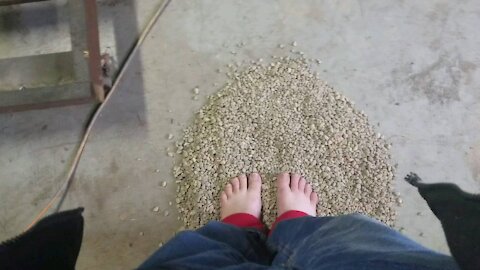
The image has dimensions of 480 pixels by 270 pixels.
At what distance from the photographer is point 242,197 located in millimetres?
1198

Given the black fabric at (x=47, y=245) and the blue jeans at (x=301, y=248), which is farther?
the blue jeans at (x=301, y=248)

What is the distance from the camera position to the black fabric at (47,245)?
2.15 feet

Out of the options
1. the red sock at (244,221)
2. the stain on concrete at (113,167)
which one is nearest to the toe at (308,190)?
the red sock at (244,221)

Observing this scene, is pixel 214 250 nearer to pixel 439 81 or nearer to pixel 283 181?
pixel 283 181

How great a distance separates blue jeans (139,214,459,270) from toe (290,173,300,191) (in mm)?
120

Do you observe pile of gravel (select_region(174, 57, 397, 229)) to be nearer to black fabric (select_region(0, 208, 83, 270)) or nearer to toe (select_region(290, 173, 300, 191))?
toe (select_region(290, 173, 300, 191))

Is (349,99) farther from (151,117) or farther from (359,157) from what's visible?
(151,117)

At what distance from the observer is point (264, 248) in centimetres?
107

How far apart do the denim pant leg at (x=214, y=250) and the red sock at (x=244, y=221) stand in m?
0.05

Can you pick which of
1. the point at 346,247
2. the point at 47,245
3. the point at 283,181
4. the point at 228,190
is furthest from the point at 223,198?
the point at 47,245

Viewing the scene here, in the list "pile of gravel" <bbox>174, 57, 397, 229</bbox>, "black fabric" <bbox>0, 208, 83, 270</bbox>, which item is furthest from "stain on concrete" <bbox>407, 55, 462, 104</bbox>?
"black fabric" <bbox>0, 208, 83, 270</bbox>

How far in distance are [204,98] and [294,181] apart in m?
0.29

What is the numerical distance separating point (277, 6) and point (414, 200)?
0.57 metres

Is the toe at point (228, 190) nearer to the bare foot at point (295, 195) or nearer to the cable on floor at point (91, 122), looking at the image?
the bare foot at point (295, 195)
